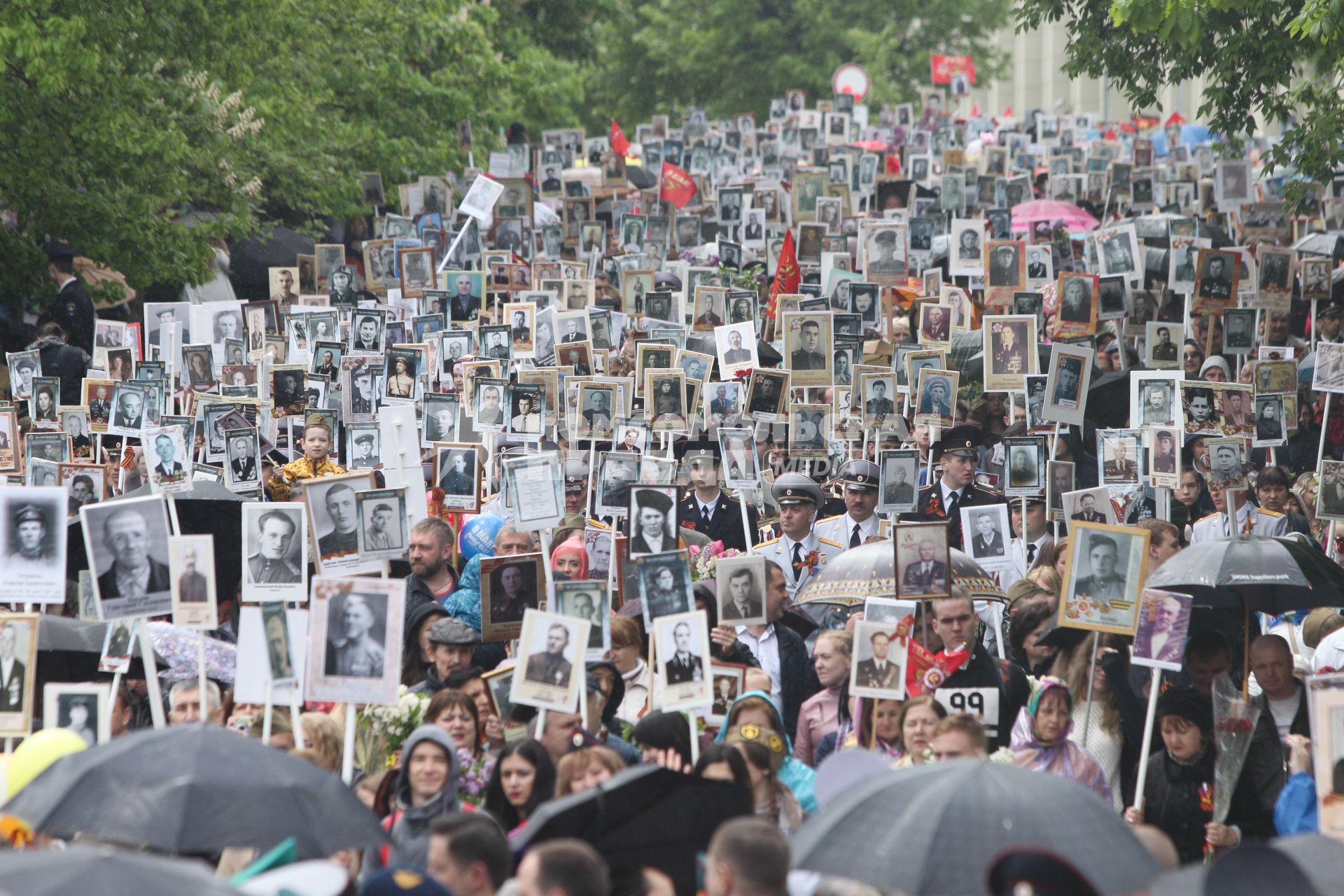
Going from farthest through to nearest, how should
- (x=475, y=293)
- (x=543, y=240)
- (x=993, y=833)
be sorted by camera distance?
(x=543, y=240)
(x=475, y=293)
(x=993, y=833)

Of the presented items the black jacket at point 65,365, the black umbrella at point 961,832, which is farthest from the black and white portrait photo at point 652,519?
the black jacket at point 65,365

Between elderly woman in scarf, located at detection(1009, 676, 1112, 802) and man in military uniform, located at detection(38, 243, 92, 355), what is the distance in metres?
11.6

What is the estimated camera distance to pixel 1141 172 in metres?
23.8

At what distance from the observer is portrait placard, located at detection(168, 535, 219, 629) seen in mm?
7605

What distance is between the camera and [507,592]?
8.97 m

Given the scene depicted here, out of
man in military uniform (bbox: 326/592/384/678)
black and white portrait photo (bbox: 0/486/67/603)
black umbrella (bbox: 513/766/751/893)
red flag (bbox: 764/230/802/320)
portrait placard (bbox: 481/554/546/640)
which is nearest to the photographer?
black umbrella (bbox: 513/766/751/893)

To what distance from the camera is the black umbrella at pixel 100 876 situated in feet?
14.1

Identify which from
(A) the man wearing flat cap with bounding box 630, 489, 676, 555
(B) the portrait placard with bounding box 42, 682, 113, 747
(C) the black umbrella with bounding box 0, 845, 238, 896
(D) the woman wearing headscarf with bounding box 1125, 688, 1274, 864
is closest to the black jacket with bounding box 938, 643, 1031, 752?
(D) the woman wearing headscarf with bounding box 1125, 688, 1274, 864

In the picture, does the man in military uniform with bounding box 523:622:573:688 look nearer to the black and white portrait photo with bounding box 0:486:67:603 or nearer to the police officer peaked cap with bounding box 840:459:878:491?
the black and white portrait photo with bounding box 0:486:67:603

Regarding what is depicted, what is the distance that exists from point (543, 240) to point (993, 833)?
17305 mm

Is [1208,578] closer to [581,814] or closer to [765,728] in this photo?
[765,728]

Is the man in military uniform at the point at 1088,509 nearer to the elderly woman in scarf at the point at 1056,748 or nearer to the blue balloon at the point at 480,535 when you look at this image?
the blue balloon at the point at 480,535

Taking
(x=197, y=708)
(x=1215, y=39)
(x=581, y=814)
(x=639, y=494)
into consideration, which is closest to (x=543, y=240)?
(x=1215, y=39)

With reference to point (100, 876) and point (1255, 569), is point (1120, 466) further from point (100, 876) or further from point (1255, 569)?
point (100, 876)
